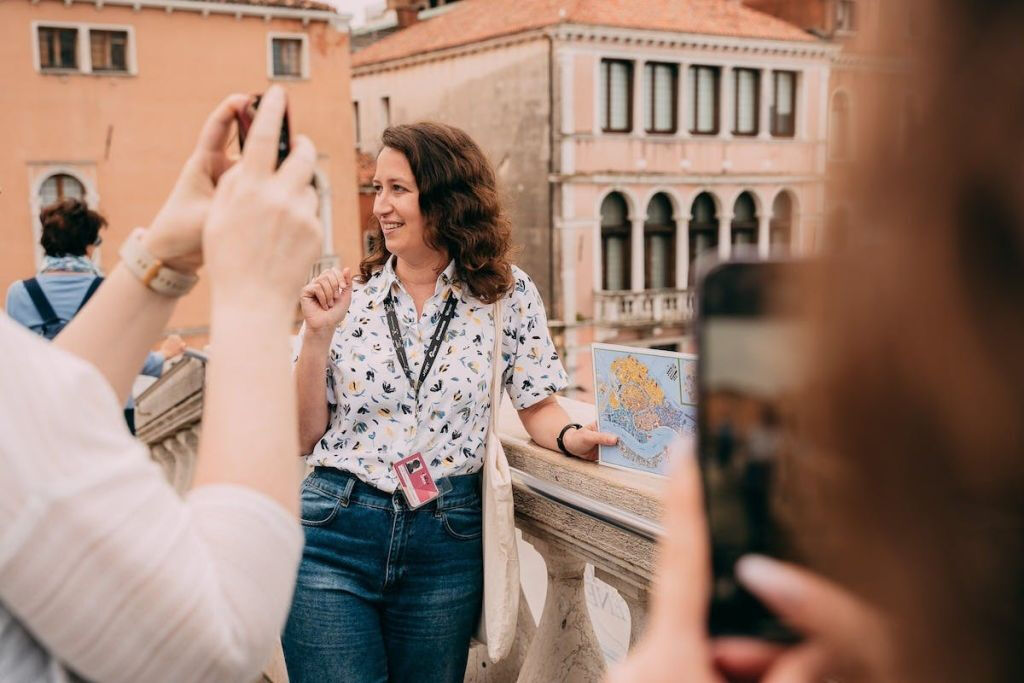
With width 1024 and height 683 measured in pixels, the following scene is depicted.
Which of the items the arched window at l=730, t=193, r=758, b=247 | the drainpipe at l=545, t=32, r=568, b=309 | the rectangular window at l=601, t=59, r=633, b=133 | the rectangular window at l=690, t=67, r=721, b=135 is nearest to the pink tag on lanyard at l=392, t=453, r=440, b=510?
the drainpipe at l=545, t=32, r=568, b=309

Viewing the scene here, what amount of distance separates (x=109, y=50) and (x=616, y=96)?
9483 mm

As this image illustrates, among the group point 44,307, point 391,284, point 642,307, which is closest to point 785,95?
point 642,307

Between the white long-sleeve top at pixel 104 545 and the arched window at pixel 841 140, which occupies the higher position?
the arched window at pixel 841 140

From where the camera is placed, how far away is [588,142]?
2067cm

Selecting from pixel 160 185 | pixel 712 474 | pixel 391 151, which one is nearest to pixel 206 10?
pixel 160 185

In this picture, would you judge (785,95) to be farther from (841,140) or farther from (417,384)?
(841,140)

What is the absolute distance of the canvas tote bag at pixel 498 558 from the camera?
6.34ft

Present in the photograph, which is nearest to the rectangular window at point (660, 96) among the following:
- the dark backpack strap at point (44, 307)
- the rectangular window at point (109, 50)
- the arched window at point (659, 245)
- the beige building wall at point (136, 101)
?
the arched window at point (659, 245)

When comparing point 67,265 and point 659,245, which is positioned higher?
point 67,265

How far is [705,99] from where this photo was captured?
2228 centimetres

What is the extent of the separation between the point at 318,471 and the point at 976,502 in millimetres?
1648

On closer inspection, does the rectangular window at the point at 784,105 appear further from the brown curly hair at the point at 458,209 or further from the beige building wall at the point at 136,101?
the brown curly hair at the point at 458,209

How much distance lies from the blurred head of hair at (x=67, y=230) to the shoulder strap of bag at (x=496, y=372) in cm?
226

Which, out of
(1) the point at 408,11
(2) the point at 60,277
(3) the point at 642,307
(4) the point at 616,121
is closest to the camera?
(2) the point at 60,277
